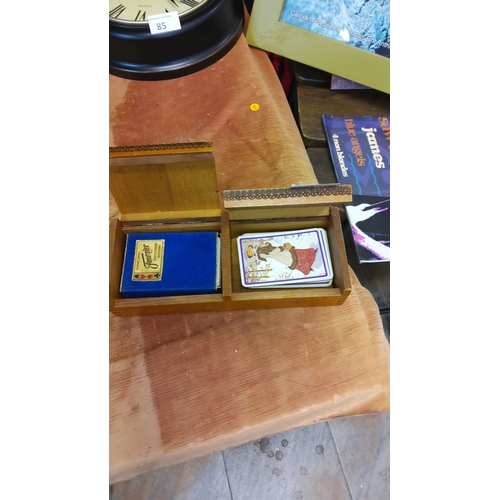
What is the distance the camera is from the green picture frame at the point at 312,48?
45.8 inches

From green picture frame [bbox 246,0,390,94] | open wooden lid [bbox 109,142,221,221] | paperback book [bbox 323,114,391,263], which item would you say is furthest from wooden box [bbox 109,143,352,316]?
green picture frame [bbox 246,0,390,94]

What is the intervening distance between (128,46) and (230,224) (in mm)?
586

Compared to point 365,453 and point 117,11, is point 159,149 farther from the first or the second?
point 365,453

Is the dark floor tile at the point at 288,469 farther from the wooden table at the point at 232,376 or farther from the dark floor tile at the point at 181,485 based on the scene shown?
the wooden table at the point at 232,376

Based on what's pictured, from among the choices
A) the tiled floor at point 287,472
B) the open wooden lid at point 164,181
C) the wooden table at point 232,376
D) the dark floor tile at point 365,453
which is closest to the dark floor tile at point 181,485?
the tiled floor at point 287,472

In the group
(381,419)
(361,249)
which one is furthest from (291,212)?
(381,419)

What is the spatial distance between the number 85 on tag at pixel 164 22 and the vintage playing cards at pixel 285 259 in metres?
0.60

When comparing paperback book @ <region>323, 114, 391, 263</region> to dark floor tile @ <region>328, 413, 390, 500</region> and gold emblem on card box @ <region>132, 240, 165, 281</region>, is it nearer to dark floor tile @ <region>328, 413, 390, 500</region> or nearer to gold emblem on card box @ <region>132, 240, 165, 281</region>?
gold emblem on card box @ <region>132, 240, 165, 281</region>

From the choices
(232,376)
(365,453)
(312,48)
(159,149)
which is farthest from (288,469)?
(312,48)

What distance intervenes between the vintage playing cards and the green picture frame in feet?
1.95

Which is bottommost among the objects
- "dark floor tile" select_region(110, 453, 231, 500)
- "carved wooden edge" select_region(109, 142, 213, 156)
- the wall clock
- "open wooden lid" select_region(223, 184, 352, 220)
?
"dark floor tile" select_region(110, 453, 231, 500)

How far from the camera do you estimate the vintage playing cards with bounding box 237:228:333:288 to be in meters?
0.92

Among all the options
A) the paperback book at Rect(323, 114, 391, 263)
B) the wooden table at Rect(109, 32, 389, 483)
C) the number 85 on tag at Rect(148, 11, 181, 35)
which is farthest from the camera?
the paperback book at Rect(323, 114, 391, 263)

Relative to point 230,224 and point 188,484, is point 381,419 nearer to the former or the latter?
point 188,484
